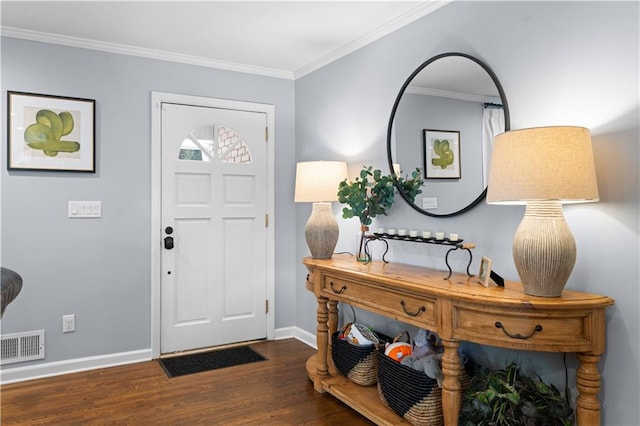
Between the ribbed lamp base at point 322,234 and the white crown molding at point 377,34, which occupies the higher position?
the white crown molding at point 377,34

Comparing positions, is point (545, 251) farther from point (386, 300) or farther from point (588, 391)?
point (386, 300)

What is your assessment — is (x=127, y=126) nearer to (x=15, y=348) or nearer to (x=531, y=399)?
(x=15, y=348)

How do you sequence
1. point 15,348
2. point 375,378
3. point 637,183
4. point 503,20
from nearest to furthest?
point 637,183 → point 503,20 → point 375,378 → point 15,348

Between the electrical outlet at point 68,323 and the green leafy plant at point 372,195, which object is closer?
the green leafy plant at point 372,195

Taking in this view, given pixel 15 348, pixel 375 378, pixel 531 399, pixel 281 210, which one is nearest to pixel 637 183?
pixel 531 399

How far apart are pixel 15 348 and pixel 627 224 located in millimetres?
3591

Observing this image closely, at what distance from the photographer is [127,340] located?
3.44 meters

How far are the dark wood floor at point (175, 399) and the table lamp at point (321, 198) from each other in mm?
916

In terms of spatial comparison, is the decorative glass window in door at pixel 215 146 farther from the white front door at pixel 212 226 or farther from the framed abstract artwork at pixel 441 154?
the framed abstract artwork at pixel 441 154

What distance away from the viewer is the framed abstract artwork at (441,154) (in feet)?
8.11

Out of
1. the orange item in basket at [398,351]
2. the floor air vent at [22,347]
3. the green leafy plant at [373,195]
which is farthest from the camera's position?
the floor air vent at [22,347]

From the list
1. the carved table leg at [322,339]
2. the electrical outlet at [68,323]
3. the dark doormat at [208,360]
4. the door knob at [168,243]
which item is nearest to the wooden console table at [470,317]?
the carved table leg at [322,339]

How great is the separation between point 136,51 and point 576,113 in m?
3.01

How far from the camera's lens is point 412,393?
7.21 ft
